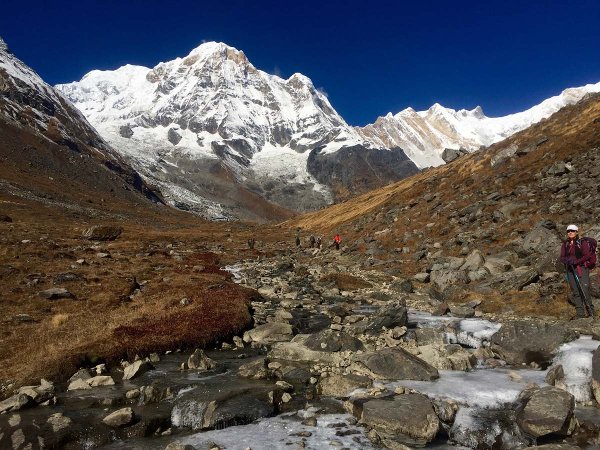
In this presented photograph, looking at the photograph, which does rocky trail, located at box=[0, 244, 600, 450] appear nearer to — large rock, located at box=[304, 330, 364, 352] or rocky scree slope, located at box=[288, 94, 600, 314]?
large rock, located at box=[304, 330, 364, 352]

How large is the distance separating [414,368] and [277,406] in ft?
16.9

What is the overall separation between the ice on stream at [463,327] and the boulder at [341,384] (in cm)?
690

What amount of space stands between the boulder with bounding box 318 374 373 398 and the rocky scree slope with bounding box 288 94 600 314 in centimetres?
1237

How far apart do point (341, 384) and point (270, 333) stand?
811 centimetres

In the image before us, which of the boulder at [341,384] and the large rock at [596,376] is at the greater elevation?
the boulder at [341,384]

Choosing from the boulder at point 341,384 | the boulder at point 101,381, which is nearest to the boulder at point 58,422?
the boulder at point 101,381

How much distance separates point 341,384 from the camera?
49.4ft

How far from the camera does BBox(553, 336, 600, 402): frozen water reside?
13278 millimetres

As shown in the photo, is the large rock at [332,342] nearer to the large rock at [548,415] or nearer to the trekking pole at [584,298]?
the large rock at [548,415]

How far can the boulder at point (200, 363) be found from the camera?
58.3ft

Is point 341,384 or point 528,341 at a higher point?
point 341,384

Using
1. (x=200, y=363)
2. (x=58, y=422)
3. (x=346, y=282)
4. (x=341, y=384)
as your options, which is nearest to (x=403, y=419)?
(x=341, y=384)

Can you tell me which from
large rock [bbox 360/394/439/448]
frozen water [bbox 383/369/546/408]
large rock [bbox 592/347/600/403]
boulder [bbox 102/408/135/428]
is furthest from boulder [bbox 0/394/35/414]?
large rock [bbox 592/347/600/403]

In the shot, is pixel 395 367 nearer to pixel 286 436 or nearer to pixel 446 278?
pixel 286 436
